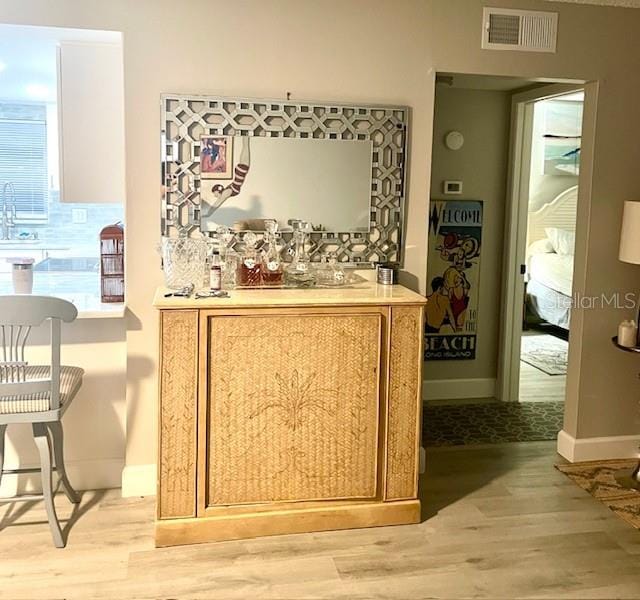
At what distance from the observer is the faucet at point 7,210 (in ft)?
13.1

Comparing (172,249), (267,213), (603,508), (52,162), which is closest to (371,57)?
(267,213)

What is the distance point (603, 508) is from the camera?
3383 mm

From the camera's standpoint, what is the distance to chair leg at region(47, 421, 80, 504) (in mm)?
3188

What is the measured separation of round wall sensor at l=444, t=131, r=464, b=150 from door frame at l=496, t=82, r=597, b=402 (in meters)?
0.38

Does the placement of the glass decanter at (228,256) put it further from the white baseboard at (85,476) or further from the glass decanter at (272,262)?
the white baseboard at (85,476)

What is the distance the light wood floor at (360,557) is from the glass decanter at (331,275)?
1.12 meters

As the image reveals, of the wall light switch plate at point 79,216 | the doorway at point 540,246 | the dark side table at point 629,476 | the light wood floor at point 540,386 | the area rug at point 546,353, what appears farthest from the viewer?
the area rug at point 546,353

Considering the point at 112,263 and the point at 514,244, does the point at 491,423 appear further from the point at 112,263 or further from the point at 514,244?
the point at 112,263

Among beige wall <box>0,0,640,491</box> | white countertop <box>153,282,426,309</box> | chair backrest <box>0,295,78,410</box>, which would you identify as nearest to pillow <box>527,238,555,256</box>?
beige wall <box>0,0,640,491</box>

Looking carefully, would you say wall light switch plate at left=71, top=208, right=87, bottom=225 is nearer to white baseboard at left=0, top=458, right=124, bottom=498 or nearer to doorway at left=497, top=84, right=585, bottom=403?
white baseboard at left=0, top=458, right=124, bottom=498

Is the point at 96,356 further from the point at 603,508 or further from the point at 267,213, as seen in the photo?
the point at 603,508

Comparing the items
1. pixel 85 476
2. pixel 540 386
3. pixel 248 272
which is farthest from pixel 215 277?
pixel 540 386

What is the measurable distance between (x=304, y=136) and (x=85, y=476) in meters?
1.95

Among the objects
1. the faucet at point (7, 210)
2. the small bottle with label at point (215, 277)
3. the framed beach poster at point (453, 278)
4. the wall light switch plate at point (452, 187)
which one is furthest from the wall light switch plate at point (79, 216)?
the wall light switch plate at point (452, 187)
